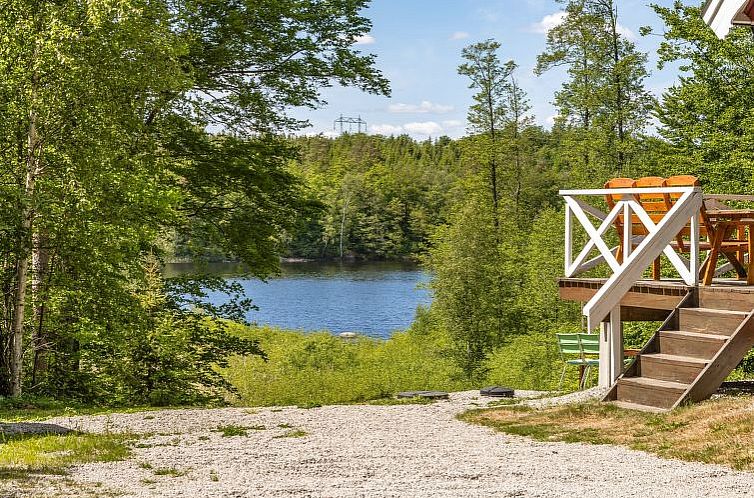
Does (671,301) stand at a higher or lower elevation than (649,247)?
lower

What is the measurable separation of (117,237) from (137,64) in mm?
2661

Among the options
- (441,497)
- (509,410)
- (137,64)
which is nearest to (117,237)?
(137,64)

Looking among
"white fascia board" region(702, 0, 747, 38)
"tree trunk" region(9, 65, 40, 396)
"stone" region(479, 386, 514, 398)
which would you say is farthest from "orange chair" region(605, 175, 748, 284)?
"tree trunk" region(9, 65, 40, 396)

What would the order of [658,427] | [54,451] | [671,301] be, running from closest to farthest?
[54,451] < [658,427] < [671,301]

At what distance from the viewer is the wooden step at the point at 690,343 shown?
9070 millimetres

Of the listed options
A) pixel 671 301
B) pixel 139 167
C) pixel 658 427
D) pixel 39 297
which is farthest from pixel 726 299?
pixel 39 297

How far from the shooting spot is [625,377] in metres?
9.62

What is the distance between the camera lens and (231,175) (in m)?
18.5

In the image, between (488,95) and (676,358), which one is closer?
(676,358)

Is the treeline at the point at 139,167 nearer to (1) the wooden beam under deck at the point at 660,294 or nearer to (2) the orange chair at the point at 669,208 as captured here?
(1) the wooden beam under deck at the point at 660,294

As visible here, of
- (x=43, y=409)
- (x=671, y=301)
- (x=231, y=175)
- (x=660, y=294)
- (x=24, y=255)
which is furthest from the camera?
(x=231, y=175)

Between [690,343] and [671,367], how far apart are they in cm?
35

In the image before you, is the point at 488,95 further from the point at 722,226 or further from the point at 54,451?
the point at 54,451

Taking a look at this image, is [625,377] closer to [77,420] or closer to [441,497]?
[441,497]
